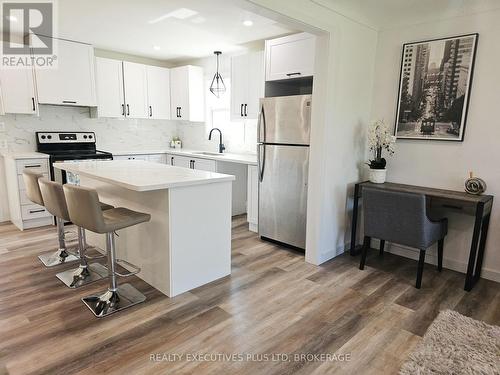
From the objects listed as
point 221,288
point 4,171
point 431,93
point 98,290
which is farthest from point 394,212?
point 4,171

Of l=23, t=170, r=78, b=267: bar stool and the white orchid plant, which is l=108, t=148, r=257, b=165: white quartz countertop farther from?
l=23, t=170, r=78, b=267: bar stool

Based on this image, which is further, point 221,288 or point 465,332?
point 221,288

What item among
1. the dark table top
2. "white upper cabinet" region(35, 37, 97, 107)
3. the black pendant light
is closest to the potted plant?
the dark table top

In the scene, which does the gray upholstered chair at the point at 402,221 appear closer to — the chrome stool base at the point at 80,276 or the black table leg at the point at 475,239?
the black table leg at the point at 475,239

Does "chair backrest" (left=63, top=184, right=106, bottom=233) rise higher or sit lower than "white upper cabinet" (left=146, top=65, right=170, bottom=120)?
lower

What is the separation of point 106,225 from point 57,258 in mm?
1448

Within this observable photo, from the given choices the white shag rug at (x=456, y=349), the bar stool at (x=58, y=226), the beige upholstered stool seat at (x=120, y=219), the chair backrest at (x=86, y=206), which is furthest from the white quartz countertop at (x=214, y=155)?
the white shag rug at (x=456, y=349)

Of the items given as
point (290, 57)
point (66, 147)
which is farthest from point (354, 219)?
point (66, 147)

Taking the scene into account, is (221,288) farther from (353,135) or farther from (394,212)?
(353,135)

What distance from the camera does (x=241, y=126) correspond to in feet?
16.5

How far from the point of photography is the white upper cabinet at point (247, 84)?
4.12 m

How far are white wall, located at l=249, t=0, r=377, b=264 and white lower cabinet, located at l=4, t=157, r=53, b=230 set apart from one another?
11.4 ft

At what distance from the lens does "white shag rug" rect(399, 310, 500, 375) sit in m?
1.83

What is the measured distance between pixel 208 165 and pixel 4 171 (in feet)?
9.17
